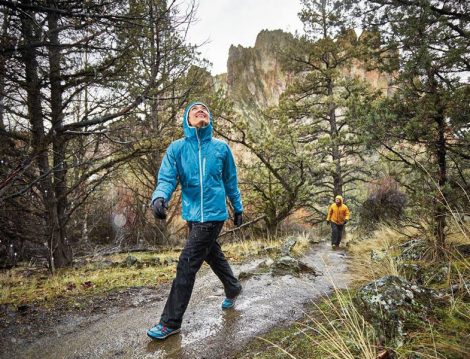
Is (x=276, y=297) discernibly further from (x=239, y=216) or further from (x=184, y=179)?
(x=184, y=179)

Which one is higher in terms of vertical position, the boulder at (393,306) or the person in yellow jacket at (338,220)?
the boulder at (393,306)

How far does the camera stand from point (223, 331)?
276 cm

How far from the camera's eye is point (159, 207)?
8.30 ft

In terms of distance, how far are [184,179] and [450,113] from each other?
4.52 meters

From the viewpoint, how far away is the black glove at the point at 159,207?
251 centimetres

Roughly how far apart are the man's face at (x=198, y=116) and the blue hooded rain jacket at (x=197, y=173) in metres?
0.04

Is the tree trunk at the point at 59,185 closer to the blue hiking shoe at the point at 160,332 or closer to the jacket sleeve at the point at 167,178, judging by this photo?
the jacket sleeve at the point at 167,178

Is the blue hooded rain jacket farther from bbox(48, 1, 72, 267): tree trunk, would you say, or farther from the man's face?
bbox(48, 1, 72, 267): tree trunk

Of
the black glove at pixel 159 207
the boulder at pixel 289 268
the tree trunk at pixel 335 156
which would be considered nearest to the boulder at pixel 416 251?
the boulder at pixel 289 268

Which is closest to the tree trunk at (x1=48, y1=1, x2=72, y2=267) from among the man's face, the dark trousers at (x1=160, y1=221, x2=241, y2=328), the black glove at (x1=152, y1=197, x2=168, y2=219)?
the man's face

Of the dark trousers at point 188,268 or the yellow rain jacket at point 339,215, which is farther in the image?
the yellow rain jacket at point 339,215

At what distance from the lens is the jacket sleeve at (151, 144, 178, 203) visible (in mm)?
2697

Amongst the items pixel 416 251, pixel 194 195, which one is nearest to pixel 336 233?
pixel 416 251

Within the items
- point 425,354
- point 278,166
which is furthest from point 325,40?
point 425,354
